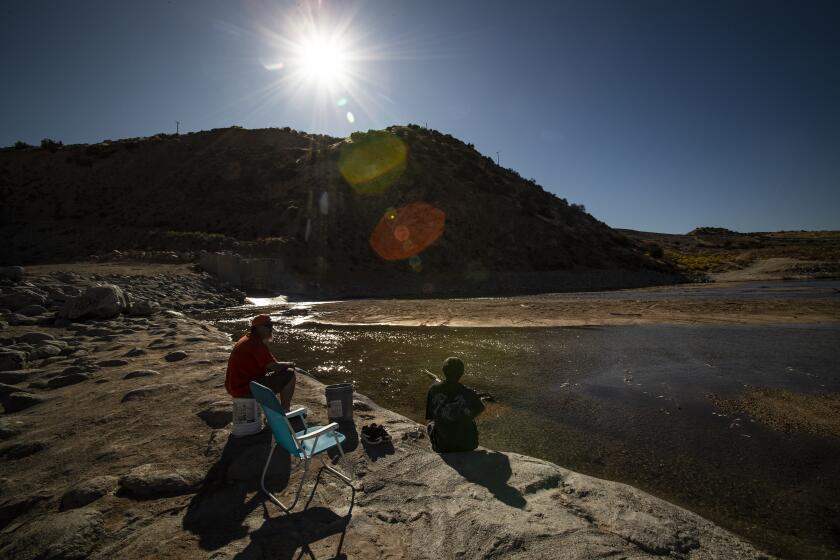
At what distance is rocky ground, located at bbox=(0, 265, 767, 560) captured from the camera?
3229 mm

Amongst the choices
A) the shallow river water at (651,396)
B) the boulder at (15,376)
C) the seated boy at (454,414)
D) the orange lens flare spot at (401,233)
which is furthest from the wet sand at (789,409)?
the orange lens flare spot at (401,233)

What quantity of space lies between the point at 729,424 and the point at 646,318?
11.5 m

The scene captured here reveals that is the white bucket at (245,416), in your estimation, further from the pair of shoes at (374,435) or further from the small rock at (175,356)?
the small rock at (175,356)

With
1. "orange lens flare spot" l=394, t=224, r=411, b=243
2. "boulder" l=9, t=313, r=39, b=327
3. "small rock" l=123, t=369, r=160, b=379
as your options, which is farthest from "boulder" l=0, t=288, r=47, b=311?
"orange lens flare spot" l=394, t=224, r=411, b=243

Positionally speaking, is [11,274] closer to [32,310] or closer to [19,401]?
[32,310]

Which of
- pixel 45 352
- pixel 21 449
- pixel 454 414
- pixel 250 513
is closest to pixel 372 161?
pixel 45 352

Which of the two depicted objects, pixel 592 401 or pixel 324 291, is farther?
pixel 324 291

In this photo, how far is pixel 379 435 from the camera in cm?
518

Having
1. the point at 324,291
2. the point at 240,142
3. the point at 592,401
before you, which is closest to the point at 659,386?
the point at 592,401

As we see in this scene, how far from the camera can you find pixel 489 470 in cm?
447

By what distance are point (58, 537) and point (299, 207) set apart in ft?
128

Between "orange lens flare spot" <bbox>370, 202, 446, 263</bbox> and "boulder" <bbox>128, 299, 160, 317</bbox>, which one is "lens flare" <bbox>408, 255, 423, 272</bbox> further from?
"boulder" <bbox>128, 299, 160, 317</bbox>

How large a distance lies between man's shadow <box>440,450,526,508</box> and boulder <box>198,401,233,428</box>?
3.02m

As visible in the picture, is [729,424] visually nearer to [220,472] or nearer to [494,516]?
[494,516]
